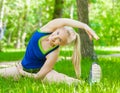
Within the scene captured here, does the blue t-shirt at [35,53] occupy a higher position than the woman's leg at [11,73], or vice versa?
the blue t-shirt at [35,53]

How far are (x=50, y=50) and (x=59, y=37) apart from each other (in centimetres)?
31

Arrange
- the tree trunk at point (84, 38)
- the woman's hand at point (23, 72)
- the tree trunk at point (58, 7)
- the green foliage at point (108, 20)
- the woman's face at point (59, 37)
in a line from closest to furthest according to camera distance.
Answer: the woman's face at point (59, 37), the woman's hand at point (23, 72), the tree trunk at point (84, 38), the tree trunk at point (58, 7), the green foliage at point (108, 20)

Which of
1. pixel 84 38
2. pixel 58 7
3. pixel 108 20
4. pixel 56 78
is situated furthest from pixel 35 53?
pixel 108 20

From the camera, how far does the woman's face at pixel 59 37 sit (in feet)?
23.4

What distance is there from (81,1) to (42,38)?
265 inches

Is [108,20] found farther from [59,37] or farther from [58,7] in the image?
[59,37]

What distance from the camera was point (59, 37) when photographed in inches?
281

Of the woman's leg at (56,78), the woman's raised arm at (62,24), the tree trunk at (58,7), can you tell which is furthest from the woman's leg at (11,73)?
the tree trunk at (58,7)

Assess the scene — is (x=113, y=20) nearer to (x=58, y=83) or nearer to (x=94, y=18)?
(x=94, y=18)

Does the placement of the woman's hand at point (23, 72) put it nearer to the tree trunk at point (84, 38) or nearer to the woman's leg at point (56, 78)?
the woman's leg at point (56, 78)

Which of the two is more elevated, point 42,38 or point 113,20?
point 42,38

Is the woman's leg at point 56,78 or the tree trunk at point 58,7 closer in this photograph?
the woman's leg at point 56,78

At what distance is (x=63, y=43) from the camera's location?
23.7ft

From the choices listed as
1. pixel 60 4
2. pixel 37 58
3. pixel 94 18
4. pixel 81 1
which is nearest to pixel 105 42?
pixel 94 18
